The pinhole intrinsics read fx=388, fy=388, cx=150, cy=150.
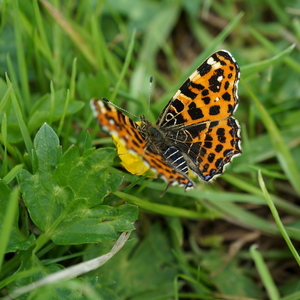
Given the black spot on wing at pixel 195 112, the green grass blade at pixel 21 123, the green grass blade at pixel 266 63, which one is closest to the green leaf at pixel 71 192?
the green grass blade at pixel 21 123

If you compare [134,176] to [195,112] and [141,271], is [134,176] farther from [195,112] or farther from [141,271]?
[141,271]

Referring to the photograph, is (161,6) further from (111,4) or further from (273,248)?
(273,248)

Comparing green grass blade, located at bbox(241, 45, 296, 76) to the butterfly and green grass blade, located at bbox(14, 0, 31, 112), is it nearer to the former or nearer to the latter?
the butterfly

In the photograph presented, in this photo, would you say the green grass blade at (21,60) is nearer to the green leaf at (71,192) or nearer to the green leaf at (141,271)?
the green leaf at (71,192)

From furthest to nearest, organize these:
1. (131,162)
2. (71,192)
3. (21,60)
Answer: (21,60) → (131,162) → (71,192)

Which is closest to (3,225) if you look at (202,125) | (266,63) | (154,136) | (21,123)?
(21,123)

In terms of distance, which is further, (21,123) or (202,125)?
(202,125)
